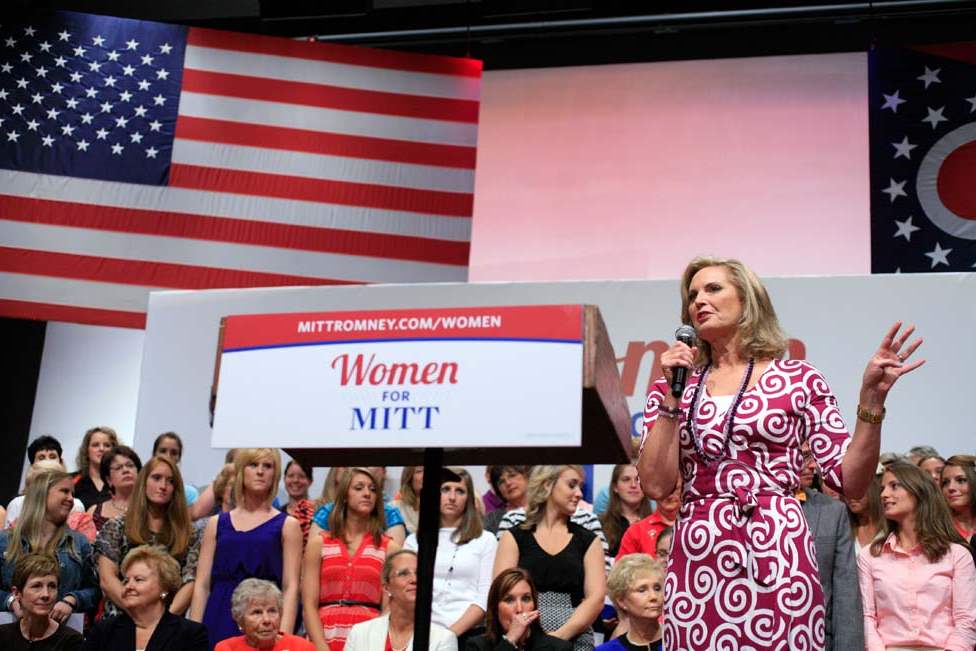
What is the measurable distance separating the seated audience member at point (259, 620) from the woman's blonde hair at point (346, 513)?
0.52 meters

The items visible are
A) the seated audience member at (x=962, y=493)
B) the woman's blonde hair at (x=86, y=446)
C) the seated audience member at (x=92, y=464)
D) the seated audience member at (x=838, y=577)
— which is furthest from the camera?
the woman's blonde hair at (x=86, y=446)

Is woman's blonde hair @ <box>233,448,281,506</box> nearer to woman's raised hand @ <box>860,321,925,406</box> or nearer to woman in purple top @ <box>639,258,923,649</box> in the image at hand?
woman in purple top @ <box>639,258,923,649</box>

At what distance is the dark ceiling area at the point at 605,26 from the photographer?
8.80 m

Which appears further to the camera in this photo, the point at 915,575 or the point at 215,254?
the point at 215,254

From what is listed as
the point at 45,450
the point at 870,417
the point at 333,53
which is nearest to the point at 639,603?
the point at 870,417

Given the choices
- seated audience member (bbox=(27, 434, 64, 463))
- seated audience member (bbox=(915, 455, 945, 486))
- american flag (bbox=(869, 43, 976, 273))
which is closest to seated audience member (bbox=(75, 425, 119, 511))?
seated audience member (bbox=(27, 434, 64, 463))

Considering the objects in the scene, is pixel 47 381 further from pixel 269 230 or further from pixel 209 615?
pixel 209 615

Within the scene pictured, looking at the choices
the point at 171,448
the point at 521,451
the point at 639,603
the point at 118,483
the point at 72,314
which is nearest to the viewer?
the point at 521,451

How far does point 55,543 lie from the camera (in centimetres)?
512

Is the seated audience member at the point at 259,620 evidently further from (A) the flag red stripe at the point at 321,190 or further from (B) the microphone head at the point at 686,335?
(A) the flag red stripe at the point at 321,190

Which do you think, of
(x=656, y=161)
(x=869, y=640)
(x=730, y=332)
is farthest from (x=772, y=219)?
(x=730, y=332)

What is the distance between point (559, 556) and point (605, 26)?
223 inches

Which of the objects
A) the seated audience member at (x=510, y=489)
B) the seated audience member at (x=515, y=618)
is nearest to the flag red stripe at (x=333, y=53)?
the seated audience member at (x=510, y=489)

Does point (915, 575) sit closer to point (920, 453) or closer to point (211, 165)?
point (920, 453)
